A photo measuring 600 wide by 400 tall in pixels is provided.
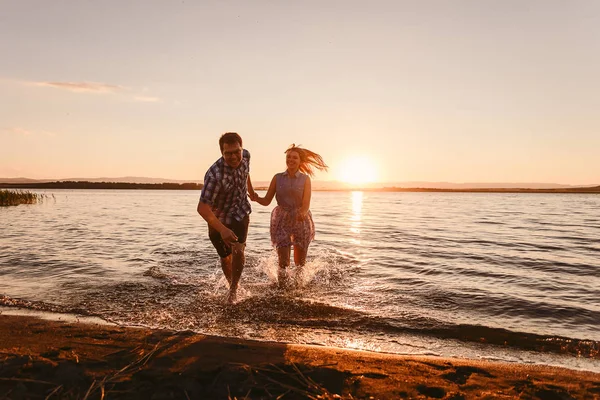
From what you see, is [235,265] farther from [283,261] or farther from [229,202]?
[283,261]

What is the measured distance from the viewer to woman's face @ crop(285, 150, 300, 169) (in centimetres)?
829

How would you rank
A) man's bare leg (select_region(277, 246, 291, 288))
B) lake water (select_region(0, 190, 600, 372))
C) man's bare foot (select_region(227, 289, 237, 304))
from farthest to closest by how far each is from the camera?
man's bare leg (select_region(277, 246, 291, 288)) → man's bare foot (select_region(227, 289, 237, 304)) → lake water (select_region(0, 190, 600, 372))

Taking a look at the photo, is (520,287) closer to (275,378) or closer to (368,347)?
(368,347)

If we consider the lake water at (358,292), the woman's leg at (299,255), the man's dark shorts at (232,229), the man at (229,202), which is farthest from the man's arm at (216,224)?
the woman's leg at (299,255)

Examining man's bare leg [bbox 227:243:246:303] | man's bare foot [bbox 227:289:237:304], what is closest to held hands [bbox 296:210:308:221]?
man's bare leg [bbox 227:243:246:303]

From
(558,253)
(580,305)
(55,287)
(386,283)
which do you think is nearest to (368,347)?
(386,283)

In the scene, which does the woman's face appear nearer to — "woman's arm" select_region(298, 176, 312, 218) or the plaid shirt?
"woman's arm" select_region(298, 176, 312, 218)

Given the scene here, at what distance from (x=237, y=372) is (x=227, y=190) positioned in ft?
10.1

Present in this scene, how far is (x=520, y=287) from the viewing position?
8086mm

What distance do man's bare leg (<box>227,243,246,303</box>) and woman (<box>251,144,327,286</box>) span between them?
169cm

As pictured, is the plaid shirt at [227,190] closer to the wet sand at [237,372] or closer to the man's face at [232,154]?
the man's face at [232,154]

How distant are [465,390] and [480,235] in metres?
13.7

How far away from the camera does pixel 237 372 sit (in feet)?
11.1

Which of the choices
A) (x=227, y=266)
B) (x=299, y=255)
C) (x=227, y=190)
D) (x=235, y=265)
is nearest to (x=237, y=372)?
(x=227, y=190)
